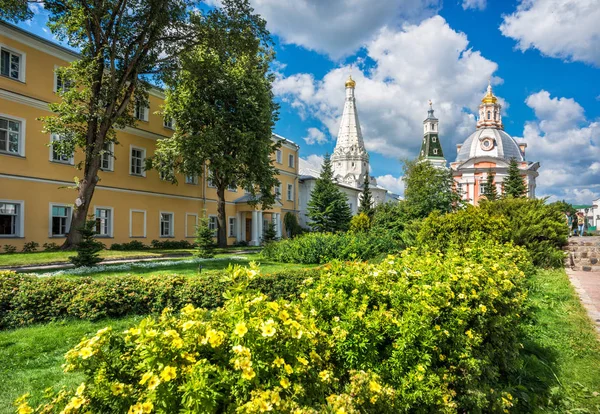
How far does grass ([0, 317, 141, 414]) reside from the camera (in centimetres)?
373

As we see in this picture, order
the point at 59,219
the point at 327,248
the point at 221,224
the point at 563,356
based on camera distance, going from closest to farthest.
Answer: the point at 563,356
the point at 327,248
the point at 59,219
the point at 221,224

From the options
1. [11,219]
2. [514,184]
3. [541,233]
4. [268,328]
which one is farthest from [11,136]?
[514,184]

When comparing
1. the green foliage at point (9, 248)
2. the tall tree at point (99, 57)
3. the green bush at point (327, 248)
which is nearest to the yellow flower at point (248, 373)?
the green bush at point (327, 248)

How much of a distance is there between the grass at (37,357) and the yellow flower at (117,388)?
8.07ft

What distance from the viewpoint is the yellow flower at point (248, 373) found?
5.27 feet

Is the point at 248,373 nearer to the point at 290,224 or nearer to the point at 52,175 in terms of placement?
the point at 52,175

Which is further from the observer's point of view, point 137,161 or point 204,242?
point 137,161

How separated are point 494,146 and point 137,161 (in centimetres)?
6295

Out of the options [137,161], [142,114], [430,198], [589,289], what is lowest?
[589,289]

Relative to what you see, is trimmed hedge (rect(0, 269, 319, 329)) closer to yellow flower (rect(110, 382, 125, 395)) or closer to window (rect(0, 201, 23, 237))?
yellow flower (rect(110, 382, 125, 395))

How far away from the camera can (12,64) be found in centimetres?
1752

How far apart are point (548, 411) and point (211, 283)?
5146 millimetres

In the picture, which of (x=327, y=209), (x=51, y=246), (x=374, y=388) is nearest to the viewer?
(x=374, y=388)

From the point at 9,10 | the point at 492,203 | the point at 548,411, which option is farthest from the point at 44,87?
the point at 548,411
